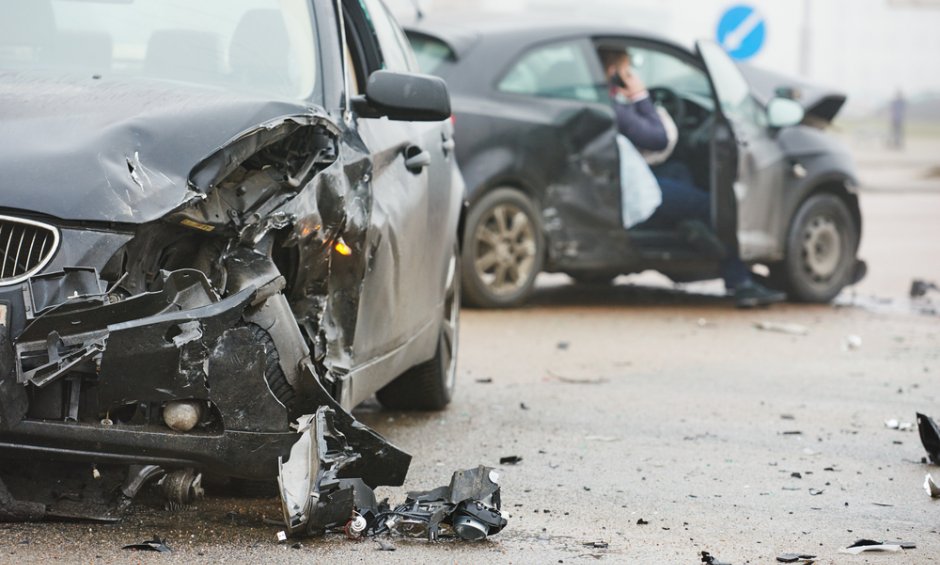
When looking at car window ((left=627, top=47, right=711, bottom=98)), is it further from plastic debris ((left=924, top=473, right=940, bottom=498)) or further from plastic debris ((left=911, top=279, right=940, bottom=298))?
plastic debris ((left=924, top=473, right=940, bottom=498))

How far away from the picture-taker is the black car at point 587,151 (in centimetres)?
1088

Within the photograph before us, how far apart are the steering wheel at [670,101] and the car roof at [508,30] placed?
37 centimetres

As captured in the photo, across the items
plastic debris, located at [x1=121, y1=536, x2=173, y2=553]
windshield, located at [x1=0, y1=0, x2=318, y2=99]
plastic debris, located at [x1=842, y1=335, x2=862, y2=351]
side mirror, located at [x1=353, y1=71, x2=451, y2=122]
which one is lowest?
plastic debris, located at [x1=842, y1=335, x2=862, y2=351]

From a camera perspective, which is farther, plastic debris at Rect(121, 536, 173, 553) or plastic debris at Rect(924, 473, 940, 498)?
plastic debris at Rect(924, 473, 940, 498)

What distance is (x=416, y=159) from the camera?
604 cm

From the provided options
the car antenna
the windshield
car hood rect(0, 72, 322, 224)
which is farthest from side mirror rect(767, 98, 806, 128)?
car hood rect(0, 72, 322, 224)

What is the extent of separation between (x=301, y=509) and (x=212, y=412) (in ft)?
1.31

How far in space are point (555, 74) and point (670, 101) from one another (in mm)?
1130

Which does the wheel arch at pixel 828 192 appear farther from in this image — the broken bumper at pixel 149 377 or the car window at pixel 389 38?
the broken bumper at pixel 149 377

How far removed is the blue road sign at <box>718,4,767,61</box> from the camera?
19578mm

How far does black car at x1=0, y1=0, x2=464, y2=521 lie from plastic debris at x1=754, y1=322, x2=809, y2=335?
5454 mm

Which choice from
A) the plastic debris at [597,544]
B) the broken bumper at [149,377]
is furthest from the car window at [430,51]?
the broken bumper at [149,377]

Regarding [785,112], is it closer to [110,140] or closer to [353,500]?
[353,500]


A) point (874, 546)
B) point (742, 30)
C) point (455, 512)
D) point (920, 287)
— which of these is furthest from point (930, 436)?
point (742, 30)
